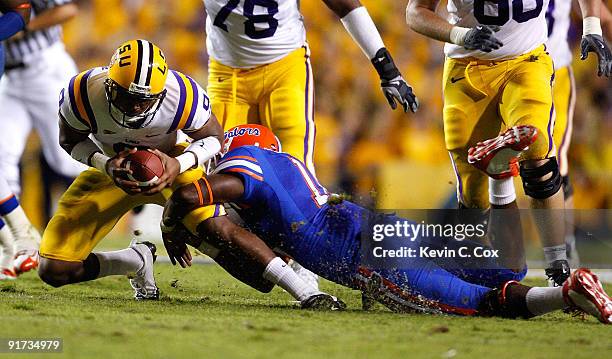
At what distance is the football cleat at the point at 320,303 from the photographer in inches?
176

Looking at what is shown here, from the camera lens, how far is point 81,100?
15.1 ft

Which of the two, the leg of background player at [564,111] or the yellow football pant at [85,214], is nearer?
the yellow football pant at [85,214]

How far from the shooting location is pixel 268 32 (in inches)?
229

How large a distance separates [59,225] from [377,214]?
5.07 feet

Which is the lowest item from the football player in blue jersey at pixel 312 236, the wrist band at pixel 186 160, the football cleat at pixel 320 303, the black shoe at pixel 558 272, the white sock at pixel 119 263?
the white sock at pixel 119 263

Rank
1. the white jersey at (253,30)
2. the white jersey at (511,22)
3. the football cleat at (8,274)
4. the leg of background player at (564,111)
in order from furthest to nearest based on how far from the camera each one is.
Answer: the leg of background player at (564,111), the football cleat at (8,274), the white jersey at (253,30), the white jersey at (511,22)

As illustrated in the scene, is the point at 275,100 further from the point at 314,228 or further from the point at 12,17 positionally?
the point at 12,17

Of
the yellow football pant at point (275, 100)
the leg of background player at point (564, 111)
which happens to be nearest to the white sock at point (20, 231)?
the yellow football pant at point (275, 100)

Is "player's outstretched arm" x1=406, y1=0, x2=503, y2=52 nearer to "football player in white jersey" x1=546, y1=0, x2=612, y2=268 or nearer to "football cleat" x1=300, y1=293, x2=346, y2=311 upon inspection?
"football cleat" x1=300, y1=293, x2=346, y2=311

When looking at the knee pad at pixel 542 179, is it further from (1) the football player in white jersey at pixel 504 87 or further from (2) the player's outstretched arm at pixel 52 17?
(2) the player's outstretched arm at pixel 52 17

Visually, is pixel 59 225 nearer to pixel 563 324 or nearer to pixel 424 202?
pixel 563 324

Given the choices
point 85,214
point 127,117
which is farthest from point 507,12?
point 85,214

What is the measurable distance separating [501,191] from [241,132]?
4.62 feet

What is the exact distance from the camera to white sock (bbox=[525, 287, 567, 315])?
13.4 ft
